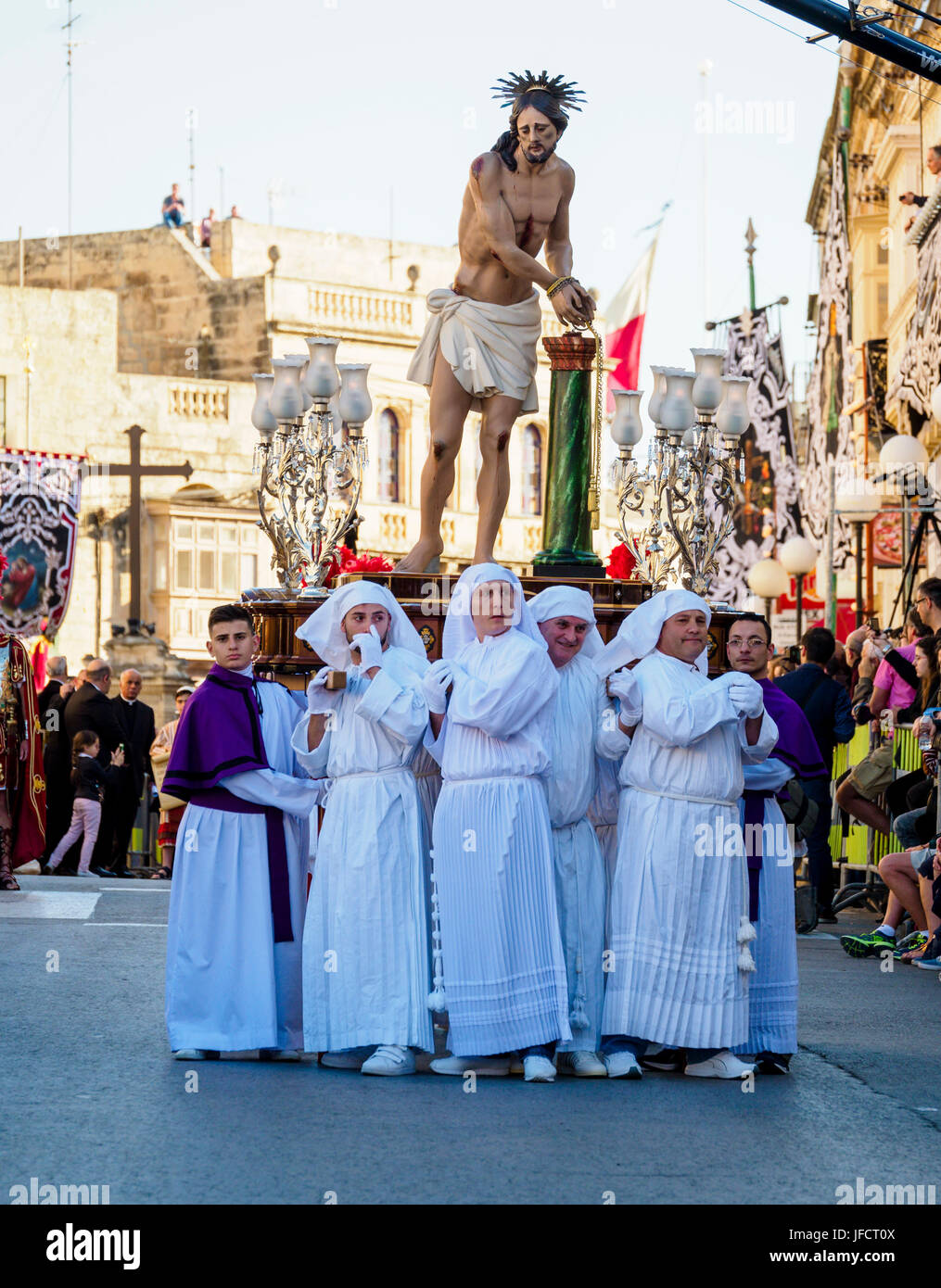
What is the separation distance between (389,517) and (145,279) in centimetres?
748

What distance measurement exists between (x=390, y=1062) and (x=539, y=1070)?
551 millimetres

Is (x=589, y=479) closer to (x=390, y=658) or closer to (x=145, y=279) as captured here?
(x=390, y=658)

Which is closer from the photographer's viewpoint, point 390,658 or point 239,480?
point 390,658

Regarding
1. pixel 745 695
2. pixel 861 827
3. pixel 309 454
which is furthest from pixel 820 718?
pixel 745 695

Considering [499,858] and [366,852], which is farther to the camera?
[366,852]

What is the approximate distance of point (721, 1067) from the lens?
8.01 metres

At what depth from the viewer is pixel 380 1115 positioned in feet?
22.5

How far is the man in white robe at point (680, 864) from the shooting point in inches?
313

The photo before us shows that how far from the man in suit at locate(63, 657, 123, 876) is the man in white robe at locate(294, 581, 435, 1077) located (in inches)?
414

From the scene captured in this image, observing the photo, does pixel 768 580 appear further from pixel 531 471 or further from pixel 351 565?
pixel 531 471

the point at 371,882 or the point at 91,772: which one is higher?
the point at 371,882

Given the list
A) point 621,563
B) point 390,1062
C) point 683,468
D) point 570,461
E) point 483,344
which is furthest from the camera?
point 621,563

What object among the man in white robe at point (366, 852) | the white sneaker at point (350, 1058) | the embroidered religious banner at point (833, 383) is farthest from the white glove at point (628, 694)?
the embroidered religious banner at point (833, 383)

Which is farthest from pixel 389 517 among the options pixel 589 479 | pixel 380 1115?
pixel 380 1115
